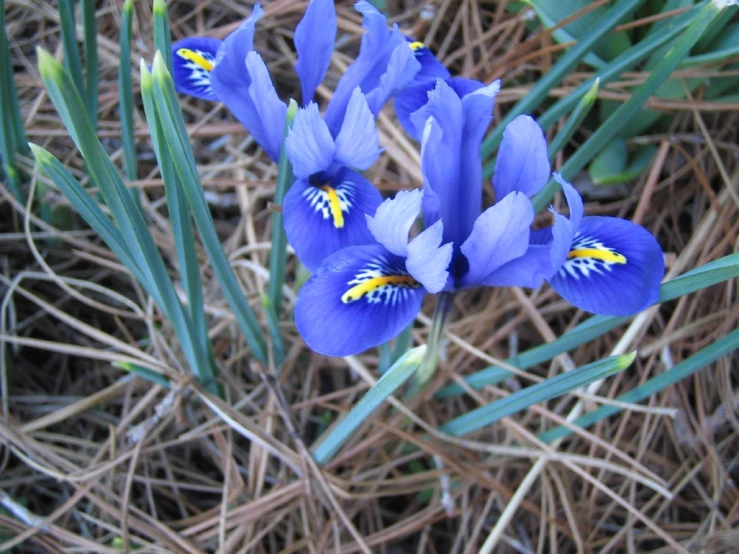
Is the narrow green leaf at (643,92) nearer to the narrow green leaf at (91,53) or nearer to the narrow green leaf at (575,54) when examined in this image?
the narrow green leaf at (575,54)

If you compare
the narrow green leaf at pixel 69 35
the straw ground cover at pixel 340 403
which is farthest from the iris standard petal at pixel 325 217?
the narrow green leaf at pixel 69 35

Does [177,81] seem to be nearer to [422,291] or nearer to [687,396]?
[422,291]

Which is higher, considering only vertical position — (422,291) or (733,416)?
(422,291)

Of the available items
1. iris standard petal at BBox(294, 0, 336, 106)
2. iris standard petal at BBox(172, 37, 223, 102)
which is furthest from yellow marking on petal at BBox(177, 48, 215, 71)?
iris standard petal at BBox(294, 0, 336, 106)

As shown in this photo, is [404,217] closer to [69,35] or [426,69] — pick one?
[426,69]

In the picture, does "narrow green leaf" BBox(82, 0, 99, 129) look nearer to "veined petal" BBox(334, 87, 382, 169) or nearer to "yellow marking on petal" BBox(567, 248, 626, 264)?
"veined petal" BBox(334, 87, 382, 169)

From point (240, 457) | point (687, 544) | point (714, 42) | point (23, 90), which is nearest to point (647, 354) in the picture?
point (687, 544)

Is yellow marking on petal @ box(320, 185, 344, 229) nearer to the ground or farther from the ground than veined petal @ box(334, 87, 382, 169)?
nearer to the ground

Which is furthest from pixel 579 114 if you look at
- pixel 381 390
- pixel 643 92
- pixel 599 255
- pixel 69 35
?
pixel 69 35
